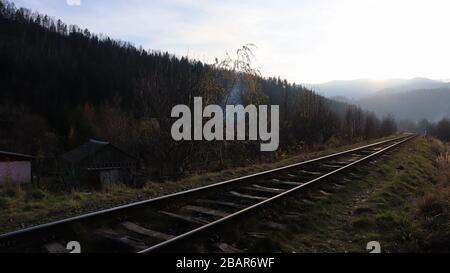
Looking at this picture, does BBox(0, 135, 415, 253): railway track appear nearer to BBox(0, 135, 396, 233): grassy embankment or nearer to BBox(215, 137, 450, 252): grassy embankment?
BBox(215, 137, 450, 252): grassy embankment

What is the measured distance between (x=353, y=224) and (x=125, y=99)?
9983 centimetres

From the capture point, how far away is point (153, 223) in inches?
245

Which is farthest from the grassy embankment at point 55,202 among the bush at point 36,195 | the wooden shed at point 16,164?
the wooden shed at point 16,164

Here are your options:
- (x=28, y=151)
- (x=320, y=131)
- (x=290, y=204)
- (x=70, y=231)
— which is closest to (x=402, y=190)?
(x=290, y=204)

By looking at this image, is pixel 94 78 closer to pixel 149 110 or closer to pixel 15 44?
pixel 15 44

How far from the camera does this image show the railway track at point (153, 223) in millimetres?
4976

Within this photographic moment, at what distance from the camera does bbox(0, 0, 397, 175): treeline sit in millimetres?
16406

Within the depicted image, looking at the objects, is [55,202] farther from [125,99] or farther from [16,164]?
[125,99]

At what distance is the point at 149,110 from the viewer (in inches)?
648

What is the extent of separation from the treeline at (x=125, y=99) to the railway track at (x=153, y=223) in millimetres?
6782

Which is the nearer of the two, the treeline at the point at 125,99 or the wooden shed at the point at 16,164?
the treeline at the point at 125,99

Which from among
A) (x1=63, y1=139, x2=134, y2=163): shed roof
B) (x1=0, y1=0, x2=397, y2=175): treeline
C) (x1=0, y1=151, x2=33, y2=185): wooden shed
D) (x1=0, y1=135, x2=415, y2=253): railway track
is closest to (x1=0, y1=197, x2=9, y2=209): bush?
(x1=0, y1=135, x2=415, y2=253): railway track

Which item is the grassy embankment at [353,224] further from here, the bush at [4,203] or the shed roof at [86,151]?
the shed roof at [86,151]
